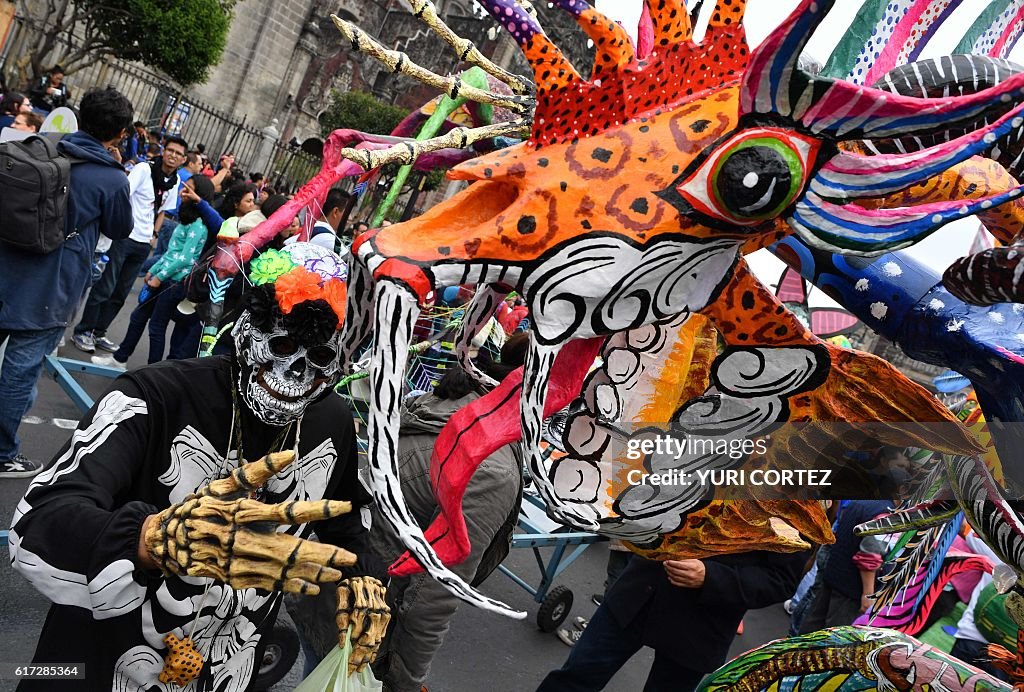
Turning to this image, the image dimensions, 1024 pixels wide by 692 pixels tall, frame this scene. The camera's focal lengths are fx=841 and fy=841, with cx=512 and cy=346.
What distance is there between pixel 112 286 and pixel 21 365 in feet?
9.63

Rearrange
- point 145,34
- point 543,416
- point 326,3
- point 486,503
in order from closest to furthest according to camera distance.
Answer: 1. point 543,416
2. point 486,503
3. point 145,34
4. point 326,3

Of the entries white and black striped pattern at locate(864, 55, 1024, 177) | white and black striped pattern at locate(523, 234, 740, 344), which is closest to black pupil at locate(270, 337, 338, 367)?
white and black striped pattern at locate(523, 234, 740, 344)

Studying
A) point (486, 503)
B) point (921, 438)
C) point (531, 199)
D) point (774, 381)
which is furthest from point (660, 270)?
point (486, 503)

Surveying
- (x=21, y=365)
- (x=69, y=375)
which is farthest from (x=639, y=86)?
(x=69, y=375)

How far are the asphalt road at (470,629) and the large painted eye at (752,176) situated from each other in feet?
11.9

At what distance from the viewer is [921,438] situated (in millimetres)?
1780

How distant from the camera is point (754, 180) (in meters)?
1.32

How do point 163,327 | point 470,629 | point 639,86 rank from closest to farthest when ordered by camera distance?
point 639,86, point 470,629, point 163,327

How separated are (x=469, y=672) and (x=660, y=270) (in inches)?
171

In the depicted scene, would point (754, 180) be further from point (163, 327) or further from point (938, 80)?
point (163, 327)

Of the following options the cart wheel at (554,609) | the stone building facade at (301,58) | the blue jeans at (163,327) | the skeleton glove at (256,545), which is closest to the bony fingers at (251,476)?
the skeleton glove at (256,545)

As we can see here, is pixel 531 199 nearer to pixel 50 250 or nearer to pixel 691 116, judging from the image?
pixel 691 116

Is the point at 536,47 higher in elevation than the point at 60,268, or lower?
higher

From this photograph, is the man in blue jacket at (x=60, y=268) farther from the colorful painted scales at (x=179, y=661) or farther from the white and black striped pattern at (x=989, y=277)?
the white and black striped pattern at (x=989, y=277)
